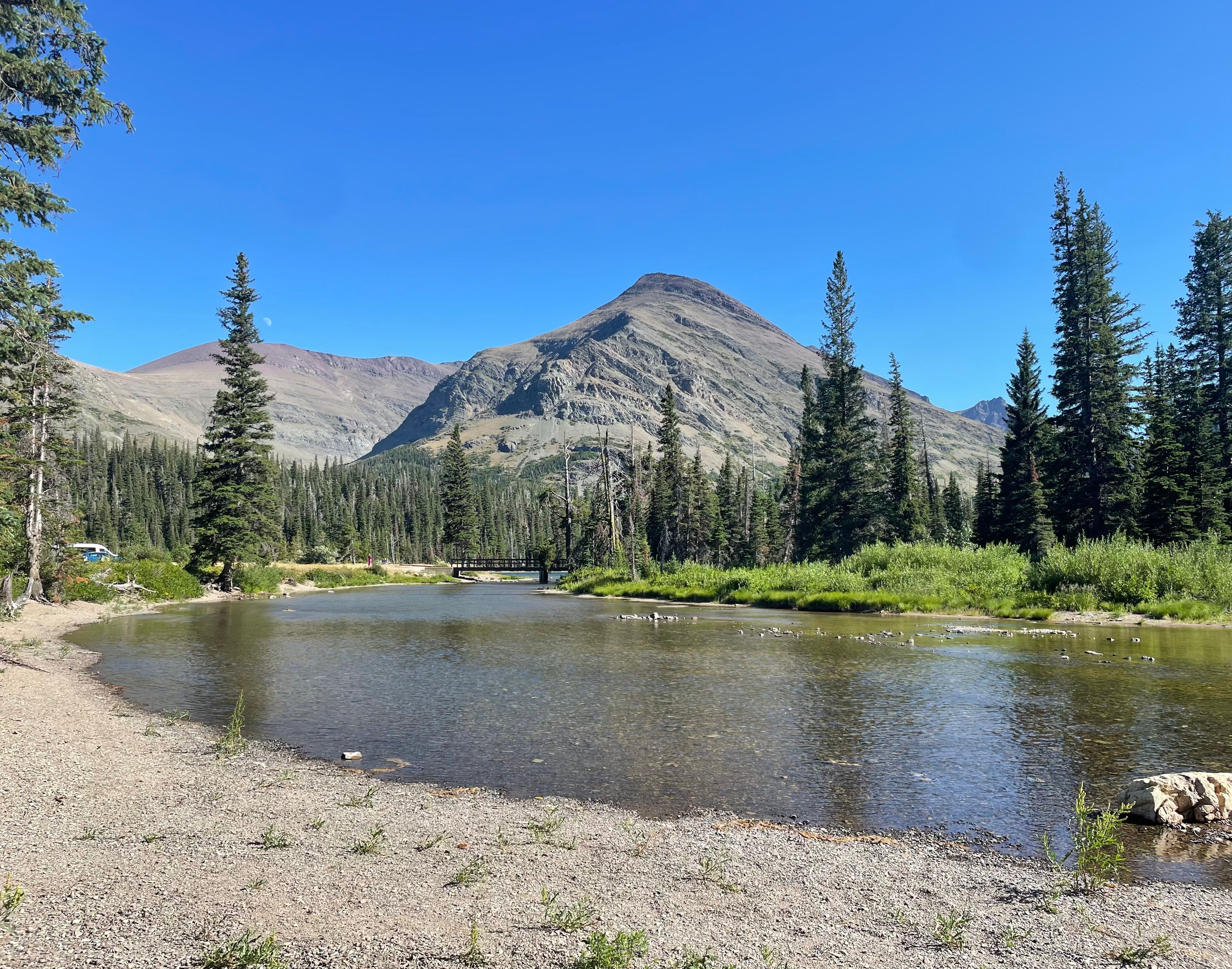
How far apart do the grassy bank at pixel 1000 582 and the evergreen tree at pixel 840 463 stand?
39.0 feet

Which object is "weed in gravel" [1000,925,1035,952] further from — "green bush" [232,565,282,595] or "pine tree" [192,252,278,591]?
"green bush" [232,565,282,595]

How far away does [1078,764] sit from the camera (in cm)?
1174

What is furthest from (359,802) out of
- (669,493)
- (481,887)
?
(669,493)

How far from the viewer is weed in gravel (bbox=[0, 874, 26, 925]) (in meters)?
5.86

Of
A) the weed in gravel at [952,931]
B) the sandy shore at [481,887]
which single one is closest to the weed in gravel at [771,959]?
the sandy shore at [481,887]

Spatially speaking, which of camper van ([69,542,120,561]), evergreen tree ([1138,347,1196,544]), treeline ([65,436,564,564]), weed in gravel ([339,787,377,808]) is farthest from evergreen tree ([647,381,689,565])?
weed in gravel ([339,787,377,808])

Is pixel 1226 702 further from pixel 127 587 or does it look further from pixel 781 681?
pixel 127 587

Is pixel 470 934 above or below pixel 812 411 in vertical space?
below

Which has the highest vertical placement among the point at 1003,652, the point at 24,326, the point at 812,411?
the point at 812,411

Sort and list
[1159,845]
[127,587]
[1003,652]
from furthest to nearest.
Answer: [127,587]
[1003,652]
[1159,845]

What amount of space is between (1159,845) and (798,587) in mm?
39920

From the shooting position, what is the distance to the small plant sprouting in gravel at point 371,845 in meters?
7.88

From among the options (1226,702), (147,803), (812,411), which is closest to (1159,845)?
(1226,702)

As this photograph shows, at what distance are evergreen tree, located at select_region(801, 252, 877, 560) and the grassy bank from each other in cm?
1189
